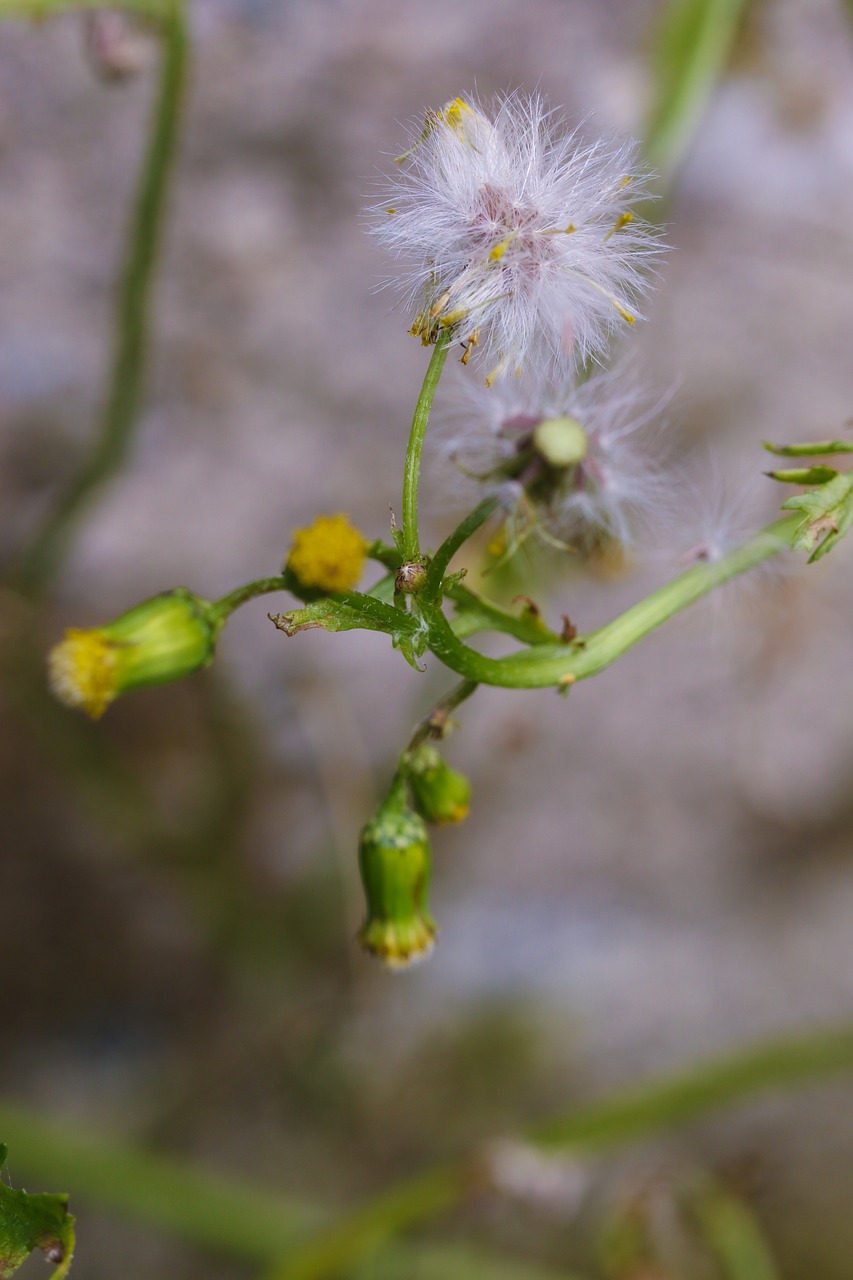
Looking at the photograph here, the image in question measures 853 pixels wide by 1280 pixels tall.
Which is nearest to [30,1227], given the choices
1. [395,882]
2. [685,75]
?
[395,882]

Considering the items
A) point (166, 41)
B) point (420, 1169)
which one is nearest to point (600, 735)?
point (420, 1169)

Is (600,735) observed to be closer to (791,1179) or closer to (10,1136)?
(791,1179)

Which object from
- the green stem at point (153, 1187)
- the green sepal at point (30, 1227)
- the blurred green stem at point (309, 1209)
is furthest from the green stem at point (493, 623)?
the green stem at point (153, 1187)

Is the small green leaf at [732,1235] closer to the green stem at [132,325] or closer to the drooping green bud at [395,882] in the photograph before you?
the drooping green bud at [395,882]

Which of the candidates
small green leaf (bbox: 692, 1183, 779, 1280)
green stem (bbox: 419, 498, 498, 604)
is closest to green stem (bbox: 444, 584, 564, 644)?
green stem (bbox: 419, 498, 498, 604)

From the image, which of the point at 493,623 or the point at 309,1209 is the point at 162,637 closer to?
the point at 493,623

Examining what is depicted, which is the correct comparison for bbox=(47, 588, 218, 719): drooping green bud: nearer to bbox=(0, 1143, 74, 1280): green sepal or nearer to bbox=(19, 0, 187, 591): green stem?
bbox=(0, 1143, 74, 1280): green sepal
